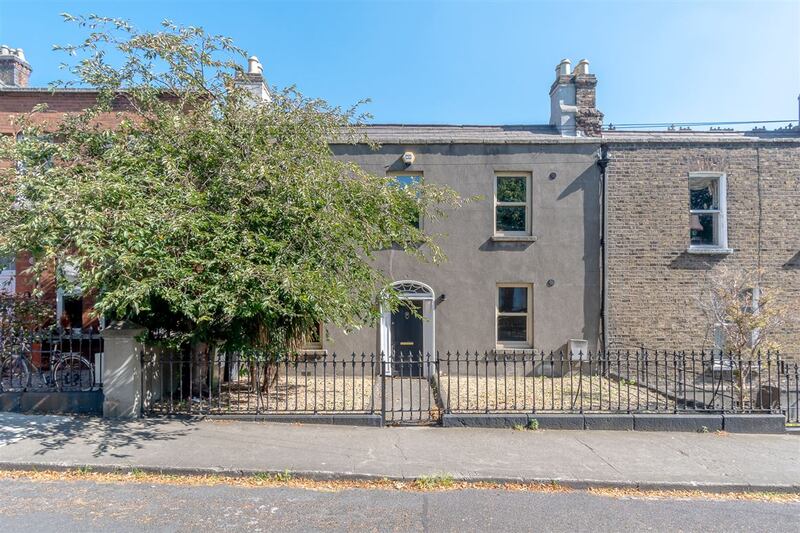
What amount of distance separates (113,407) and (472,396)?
6199 mm

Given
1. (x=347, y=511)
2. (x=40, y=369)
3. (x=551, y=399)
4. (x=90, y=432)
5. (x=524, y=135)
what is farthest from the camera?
(x=524, y=135)

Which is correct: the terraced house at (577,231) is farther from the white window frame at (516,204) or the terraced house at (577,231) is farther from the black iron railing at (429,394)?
the black iron railing at (429,394)

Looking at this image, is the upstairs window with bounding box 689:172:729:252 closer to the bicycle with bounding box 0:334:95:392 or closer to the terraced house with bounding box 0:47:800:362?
the terraced house with bounding box 0:47:800:362

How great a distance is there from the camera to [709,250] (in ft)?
39.3

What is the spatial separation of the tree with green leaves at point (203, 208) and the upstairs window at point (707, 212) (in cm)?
787

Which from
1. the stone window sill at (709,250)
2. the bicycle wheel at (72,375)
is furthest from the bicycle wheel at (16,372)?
the stone window sill at (709,250)

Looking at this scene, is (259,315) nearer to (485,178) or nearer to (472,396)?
(472,396)

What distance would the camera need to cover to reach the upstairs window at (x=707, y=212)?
1212 centimetres

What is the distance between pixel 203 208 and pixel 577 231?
31.2ft

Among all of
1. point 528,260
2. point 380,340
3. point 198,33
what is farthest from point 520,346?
point 198,33

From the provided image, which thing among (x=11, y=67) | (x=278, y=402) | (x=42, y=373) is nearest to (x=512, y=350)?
(x=278, y=402)

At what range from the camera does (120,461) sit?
578cm

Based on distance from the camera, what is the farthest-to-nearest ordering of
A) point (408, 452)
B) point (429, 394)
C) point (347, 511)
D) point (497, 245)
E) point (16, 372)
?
point (497, 245), point (16, 372), point (429, 394), point (408, 452), point (347, 511)

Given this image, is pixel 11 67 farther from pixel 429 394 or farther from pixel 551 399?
pixel 551 399
